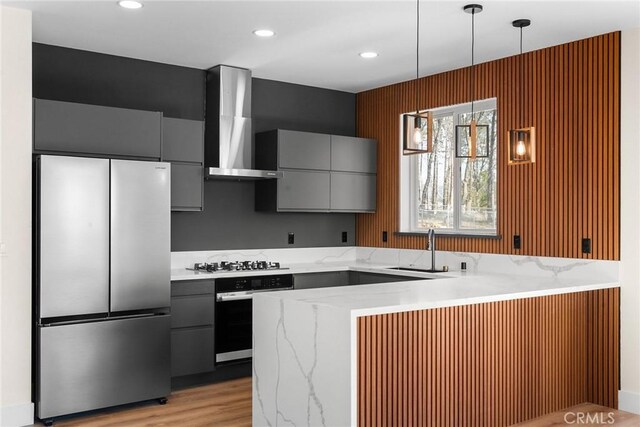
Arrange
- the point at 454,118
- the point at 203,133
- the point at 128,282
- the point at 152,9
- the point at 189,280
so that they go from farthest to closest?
the point at 454,118
the point at 203,133
the point at 189,280
the point at 128,282
the point at 152,9

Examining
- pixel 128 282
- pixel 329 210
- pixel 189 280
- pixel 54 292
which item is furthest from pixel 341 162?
pixel 54 292

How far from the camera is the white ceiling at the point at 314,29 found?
389 centimetres

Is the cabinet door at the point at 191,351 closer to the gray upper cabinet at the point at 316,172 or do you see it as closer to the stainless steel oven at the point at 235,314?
the stainless steel oven at the point at 235,314

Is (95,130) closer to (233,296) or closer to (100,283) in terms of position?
(100,283)

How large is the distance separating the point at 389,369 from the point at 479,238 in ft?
7.60

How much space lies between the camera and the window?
532 cm

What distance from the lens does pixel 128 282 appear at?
431 centimetres

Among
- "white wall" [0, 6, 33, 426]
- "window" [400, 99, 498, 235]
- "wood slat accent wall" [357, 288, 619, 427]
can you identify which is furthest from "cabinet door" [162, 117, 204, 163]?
"wood slat accent wall" [357, 288, 619, 427]

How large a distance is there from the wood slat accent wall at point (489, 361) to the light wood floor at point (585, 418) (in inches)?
2.0

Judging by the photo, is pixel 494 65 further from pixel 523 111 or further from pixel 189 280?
pixel 189 280

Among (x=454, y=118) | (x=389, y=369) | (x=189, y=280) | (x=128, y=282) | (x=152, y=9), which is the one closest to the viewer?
(x=389, y=369)

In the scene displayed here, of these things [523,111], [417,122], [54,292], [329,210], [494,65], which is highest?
[494,65]

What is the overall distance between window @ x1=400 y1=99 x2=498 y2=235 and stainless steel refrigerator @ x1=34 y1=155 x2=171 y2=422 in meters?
2.46

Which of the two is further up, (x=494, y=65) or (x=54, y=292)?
(x=494, y=65)
